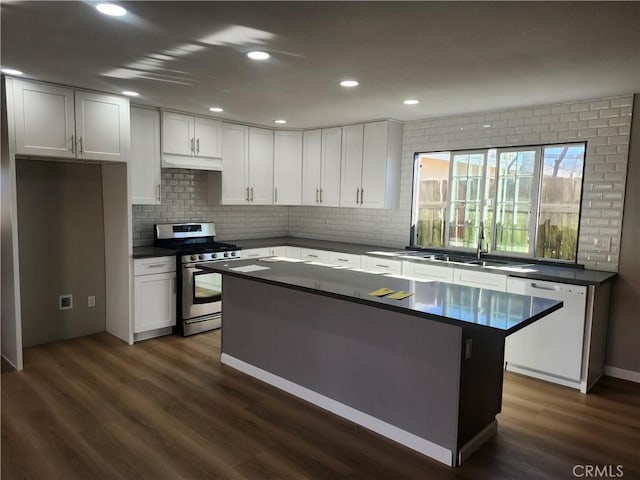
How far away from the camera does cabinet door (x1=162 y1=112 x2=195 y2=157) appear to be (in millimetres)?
4652

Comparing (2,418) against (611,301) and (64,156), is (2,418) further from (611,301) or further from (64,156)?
(611,301)

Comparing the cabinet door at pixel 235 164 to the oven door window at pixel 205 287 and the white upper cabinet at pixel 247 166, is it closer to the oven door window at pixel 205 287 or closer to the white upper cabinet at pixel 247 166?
the white upper cabinet at pixel 247 166

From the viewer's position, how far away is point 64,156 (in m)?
3.75

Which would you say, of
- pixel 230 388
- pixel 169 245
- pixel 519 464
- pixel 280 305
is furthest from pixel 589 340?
pixel 169 245

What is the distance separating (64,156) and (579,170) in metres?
4.56

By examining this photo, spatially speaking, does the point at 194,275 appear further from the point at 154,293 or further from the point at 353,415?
the point at 353,415

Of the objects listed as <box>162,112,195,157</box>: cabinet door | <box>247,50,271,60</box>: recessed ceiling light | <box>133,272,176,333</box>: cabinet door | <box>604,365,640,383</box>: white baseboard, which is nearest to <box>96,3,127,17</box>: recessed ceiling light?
<box>247,50,271,60</box>: recessed ceiling light

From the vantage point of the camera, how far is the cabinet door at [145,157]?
4422 millimetres

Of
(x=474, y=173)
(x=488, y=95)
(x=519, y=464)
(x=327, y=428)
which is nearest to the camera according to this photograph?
(x=519, y=464)

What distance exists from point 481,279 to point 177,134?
3.44 m

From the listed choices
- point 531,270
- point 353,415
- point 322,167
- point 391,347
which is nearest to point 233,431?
point 353,415

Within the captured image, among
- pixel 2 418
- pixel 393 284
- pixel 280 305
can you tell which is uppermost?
pixel 393 284

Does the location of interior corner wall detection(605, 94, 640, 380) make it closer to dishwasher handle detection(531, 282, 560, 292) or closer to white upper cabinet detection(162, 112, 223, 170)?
dishwasher handle detection(531, 282, 560, 292)

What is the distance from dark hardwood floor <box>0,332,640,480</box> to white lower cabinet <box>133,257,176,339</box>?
620 mm
